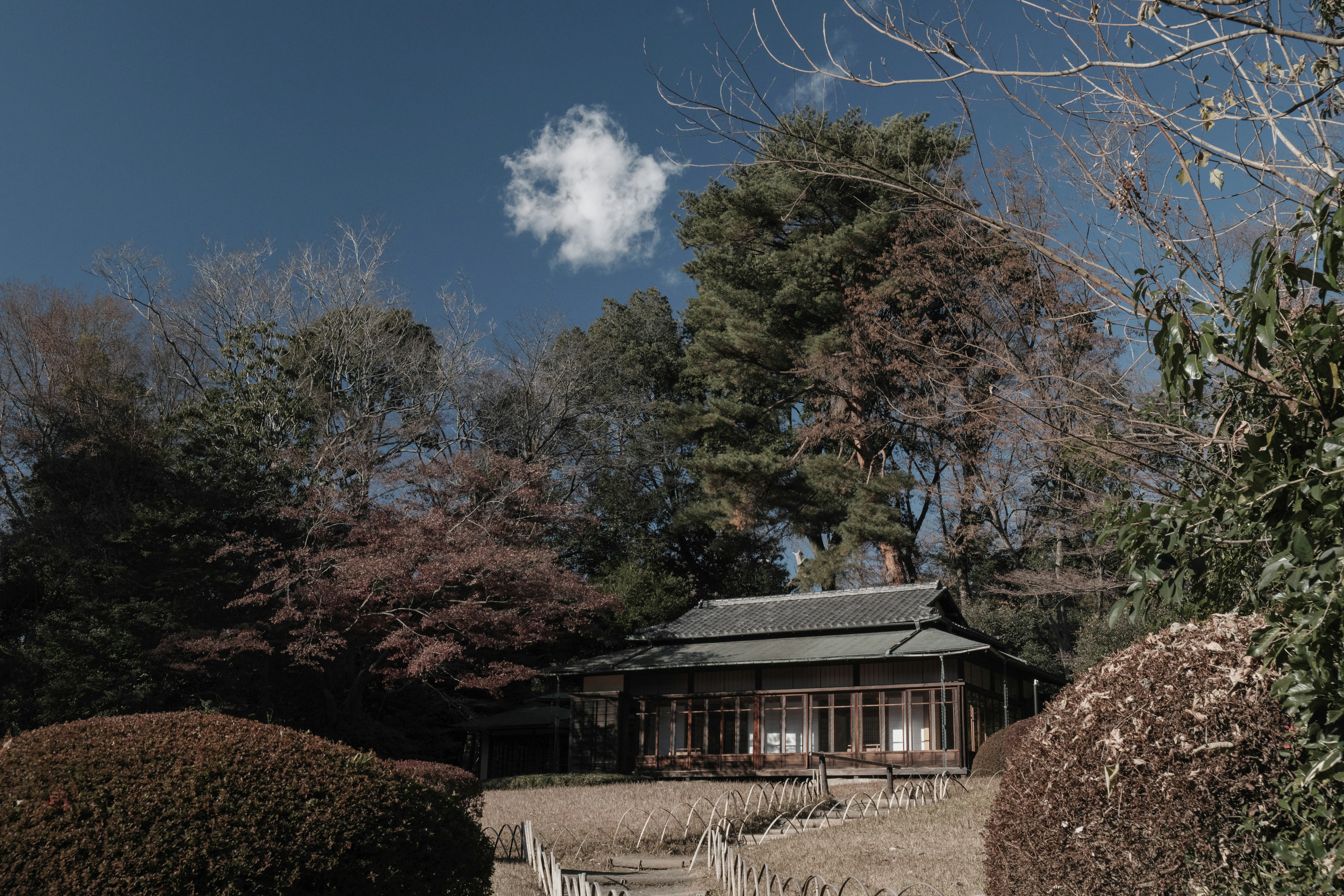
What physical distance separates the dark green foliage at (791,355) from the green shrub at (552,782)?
10406 mm

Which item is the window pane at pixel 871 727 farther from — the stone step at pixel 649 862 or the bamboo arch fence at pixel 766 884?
the bamboo arch fence at pixel 766 884

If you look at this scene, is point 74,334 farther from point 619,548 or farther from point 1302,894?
point 1302,894

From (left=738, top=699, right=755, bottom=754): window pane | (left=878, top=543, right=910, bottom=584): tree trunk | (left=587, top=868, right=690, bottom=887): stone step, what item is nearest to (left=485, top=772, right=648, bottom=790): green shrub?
(left=738, top=699, right=755, bottom=754): window pane

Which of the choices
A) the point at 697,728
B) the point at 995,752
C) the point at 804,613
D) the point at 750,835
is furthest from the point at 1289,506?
the point at 804,613

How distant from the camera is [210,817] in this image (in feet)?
15.3

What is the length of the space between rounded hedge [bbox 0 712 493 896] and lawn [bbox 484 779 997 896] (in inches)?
134

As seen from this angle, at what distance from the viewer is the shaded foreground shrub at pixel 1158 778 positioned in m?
4.20

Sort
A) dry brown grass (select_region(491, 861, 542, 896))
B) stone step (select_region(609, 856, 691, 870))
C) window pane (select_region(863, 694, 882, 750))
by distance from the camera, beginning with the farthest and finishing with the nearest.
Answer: window pane (select_region(863, 694, 882, 750)) → stone step (select_region(609, 856, 691, 870)) → dry brown grass (select_region(491, 861, 542, 896))

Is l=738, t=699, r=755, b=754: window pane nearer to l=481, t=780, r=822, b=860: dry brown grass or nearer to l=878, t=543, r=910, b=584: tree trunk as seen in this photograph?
l=481, t=780, r=822, b=860: dry brown grass

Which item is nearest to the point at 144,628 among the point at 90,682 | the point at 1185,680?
the point at 90,682

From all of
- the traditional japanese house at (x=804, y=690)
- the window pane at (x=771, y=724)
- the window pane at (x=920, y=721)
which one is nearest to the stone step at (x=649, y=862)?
the traditional japanese house at (x=804, y=690)

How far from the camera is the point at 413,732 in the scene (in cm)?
2731

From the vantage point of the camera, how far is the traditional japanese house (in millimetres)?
20828

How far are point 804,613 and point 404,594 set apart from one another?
10.3 metres
